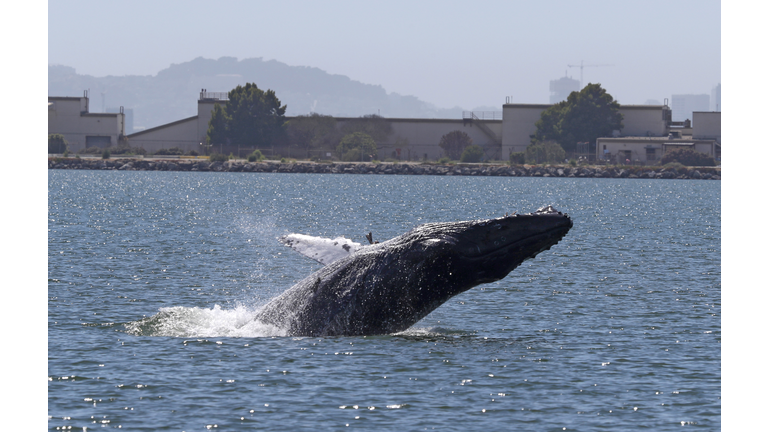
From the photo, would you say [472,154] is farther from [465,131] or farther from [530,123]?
[530,123]

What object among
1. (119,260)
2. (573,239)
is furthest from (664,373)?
(573,239)

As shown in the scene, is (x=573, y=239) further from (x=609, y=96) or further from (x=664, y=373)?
(x=609, y=96)

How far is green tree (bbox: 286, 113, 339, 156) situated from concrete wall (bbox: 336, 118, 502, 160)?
525 cm

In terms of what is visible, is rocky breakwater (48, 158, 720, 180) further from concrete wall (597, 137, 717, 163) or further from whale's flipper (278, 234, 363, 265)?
whale's flipper (278, 234, 363, 265)

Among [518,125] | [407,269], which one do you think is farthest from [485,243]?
[518,125]

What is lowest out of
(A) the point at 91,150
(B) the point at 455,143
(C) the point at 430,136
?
(A) the point at 91,150

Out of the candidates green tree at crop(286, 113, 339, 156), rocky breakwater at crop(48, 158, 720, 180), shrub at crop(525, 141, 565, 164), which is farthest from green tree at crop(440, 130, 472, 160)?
green tree at crop(286, 113, 339, 156)

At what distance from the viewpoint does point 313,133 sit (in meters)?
177

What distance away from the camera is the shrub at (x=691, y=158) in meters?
153

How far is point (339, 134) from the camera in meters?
178

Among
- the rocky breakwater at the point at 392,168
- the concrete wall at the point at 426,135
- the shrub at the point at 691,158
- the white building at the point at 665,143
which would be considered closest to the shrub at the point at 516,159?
the rocky breakwater at the point at 392,168

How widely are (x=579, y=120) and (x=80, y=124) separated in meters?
90.2

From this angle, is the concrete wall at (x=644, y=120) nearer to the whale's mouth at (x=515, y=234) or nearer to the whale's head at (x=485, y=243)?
the whale's head at (x=485, y=243)

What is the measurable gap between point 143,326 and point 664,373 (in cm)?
1139
